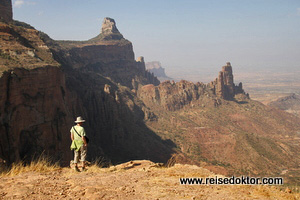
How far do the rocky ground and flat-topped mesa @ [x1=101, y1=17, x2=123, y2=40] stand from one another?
15177 cm

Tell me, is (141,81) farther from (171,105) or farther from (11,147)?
(11,147)

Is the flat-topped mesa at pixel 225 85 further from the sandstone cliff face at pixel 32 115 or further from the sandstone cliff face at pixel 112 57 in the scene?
the sandstone cliff face at pixel 32 115

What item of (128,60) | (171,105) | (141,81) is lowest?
(171,105)

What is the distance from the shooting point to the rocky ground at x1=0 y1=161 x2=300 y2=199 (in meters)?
9.55

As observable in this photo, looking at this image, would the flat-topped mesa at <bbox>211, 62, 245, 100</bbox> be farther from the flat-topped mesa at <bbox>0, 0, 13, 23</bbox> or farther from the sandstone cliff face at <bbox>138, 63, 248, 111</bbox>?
the flat-topped mesa at <bbox>0, 0, 13, 23</bbox>

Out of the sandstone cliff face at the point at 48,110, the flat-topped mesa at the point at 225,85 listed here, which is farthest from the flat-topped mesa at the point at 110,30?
the sandstone cliff face at the point at 48,110

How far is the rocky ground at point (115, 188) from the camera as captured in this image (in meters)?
9.55

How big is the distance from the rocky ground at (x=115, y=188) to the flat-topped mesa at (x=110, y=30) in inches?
5975

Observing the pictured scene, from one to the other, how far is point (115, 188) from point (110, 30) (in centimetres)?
16422

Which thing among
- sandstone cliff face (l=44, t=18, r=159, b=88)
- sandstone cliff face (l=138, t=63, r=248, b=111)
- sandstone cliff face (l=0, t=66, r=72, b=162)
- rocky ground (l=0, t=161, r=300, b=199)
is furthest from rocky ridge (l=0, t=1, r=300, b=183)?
rocky ground (l=0, t=161, r=300, b=199)

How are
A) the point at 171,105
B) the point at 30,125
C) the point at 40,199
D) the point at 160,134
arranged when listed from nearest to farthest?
the point at 40,199 → the point at 30,125 → the point at 160,134 → the point at 171,105

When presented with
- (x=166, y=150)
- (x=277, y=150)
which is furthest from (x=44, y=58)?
(x=277, y=150)

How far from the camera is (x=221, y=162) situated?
6825 cm

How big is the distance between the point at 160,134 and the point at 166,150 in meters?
18.6
